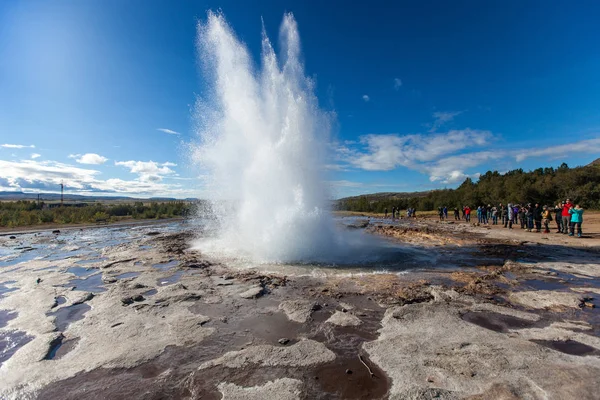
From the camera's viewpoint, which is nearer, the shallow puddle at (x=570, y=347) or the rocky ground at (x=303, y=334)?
the rocky ground at (x=303, y=334)

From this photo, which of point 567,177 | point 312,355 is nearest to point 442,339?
point 312,355

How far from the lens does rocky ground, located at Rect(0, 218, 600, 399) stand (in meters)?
3.21

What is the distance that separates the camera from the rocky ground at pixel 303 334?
126 inches

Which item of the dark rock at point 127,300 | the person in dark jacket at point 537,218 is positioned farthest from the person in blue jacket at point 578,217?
the dark rock at point 127,300

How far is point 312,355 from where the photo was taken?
387 centimetres

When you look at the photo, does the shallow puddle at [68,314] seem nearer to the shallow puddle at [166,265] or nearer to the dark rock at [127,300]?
the dark rock at [127,300]

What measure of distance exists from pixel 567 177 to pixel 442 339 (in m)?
36.7

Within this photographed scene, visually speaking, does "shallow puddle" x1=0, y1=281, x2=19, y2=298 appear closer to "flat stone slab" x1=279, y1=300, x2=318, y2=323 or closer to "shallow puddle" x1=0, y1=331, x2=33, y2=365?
A: "shallow puddle" x1=0, y1=331, x2=33, y2=365

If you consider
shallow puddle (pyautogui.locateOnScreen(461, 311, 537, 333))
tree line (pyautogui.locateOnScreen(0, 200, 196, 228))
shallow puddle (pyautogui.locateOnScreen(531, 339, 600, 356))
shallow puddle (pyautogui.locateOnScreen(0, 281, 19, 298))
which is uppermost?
tree line (pyautogui.locateOnScreen(0, 200, 196, 228))

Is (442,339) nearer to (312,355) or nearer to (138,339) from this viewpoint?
(312,355)

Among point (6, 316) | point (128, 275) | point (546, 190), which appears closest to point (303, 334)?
point (6, 316)

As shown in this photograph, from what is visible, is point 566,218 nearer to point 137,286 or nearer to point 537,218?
point 537,218

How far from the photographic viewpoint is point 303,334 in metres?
4.52

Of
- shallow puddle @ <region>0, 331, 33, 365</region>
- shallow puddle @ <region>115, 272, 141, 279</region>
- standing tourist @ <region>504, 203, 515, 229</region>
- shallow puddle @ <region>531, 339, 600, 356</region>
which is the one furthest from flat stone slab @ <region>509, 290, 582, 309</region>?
standing tourist @ <region>504, 203, 515, 229</region>
